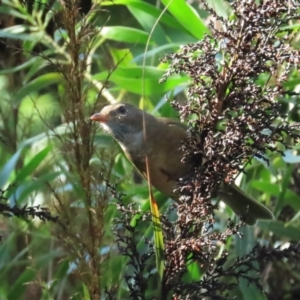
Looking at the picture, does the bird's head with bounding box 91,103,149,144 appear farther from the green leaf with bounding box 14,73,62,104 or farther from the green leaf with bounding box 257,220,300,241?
the green leaf with bounding box 257,220,300,241

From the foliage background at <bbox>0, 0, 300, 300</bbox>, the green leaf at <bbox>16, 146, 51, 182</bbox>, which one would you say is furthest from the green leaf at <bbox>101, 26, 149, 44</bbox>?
the green leaf at <bbox>16, 146, 51, 182</bbox>

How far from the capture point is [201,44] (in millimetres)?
792

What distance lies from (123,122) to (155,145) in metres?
0.12

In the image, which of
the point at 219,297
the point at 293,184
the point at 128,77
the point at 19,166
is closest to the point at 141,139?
the point at 128,77

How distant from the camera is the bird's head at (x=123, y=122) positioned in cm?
150

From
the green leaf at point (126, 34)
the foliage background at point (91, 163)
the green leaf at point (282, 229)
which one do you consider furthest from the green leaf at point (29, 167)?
the green leaf at point (282, 229)

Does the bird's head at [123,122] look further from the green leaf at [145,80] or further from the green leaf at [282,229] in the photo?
the green leaf at [282,229]

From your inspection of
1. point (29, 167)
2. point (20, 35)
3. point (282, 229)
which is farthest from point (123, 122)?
point (282, 229)

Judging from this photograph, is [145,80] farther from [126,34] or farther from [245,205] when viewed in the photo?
[245,205]

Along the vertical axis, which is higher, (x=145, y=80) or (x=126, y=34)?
(x=126, y=34)

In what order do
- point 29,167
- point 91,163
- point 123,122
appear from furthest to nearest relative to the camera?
1. point 123,122
2. point 29,167
3. point 91,163

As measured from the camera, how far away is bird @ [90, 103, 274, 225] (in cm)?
137

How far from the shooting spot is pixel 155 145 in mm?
1439

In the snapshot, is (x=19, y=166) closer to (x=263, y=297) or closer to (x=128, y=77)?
(x=128, y=77)
